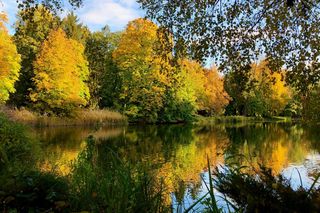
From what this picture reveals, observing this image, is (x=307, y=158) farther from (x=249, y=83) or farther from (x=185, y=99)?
(x=185, y=99)

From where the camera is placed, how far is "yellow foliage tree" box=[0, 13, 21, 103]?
94.2 feet

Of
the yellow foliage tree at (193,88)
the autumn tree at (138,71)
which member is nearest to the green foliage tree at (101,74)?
the autumn tree at (138,71)

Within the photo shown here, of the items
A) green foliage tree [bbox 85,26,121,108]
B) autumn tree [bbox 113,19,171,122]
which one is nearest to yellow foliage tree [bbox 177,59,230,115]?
green foliage tree [bbox 85,26,121,108]

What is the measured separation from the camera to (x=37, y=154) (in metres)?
11.0

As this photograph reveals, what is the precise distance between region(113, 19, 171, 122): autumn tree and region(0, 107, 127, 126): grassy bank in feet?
7.13

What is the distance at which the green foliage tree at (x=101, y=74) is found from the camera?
138 feet

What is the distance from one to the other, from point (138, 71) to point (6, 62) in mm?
12715

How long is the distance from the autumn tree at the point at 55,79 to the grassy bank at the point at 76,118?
105 centimetres

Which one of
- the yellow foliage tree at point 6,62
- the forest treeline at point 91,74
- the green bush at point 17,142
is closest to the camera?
the green bush at point 17,142

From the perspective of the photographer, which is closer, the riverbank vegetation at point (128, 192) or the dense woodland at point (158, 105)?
the riverbank vegetation at point (128, 192)

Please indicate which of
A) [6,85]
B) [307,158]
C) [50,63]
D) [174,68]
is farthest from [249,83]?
[50,63]

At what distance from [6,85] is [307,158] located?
2240 cm

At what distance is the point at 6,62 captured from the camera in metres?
28.9

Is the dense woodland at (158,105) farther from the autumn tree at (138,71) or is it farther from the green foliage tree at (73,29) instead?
the green foliage tree at (73,29)
